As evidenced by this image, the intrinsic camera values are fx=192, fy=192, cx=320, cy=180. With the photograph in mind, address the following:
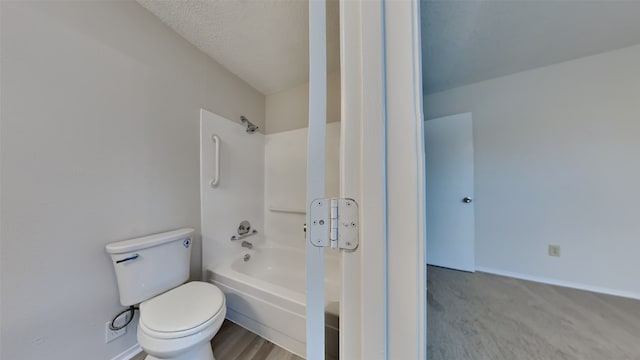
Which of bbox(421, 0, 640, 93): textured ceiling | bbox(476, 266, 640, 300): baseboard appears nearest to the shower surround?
bbox(421, 0, 640, 93): textured ceiling

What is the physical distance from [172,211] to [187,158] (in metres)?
0.40

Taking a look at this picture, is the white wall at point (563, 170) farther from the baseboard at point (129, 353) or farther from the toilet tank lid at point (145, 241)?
the baseboard at point (129, 353)

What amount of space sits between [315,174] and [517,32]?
2153 mm

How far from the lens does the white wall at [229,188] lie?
5.23 ft

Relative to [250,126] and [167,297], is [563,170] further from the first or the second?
[167,297]

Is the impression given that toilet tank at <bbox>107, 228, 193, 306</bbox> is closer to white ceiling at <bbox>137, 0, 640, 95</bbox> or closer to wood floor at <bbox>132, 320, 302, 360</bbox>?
wood floor at <bbox>132, 320, 302, 360</bbox>

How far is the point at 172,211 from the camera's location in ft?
4.50

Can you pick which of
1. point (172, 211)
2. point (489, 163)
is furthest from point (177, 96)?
point (489, 163)

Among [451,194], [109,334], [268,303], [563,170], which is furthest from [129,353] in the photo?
[563,170]

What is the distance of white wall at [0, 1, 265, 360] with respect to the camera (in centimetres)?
83

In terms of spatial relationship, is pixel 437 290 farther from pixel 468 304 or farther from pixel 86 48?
pixel 86 48

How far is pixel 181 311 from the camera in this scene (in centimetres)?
100

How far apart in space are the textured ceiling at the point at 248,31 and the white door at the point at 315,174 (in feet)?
2.12

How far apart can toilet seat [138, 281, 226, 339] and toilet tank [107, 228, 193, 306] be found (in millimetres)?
71
